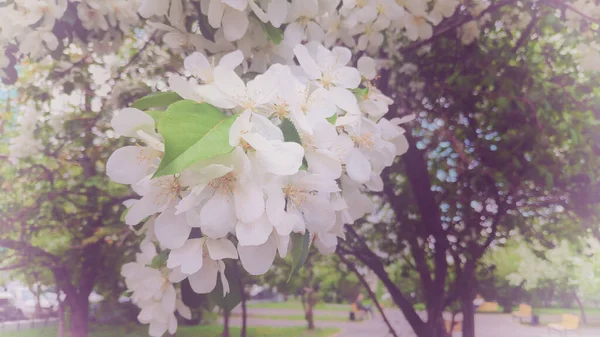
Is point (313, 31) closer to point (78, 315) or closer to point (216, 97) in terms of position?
point (216, 97)

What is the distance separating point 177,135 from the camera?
332 millimetres

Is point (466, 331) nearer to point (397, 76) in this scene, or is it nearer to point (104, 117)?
point (397, 76)

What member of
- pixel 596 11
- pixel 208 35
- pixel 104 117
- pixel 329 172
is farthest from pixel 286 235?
pixel 596 11

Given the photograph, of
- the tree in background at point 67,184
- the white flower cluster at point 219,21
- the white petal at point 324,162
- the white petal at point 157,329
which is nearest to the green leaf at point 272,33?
the white flower cluster at point 219,21

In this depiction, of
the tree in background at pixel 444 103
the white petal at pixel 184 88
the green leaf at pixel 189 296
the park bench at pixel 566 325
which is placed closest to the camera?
the white petal at pixel 184 88

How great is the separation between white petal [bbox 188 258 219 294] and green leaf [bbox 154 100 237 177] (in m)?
0.19

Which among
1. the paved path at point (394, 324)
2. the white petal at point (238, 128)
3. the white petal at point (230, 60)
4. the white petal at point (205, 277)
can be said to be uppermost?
the white petal at point (230, 60)

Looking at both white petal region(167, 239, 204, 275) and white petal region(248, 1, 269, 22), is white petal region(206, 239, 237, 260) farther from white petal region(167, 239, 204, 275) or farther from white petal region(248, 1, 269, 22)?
white petal region(248, 1, 269, 22)

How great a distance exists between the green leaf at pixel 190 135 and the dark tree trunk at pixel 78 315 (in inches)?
32.9

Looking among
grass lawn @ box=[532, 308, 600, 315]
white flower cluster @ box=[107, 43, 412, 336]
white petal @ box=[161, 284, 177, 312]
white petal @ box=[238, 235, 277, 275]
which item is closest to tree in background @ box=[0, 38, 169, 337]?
white petal @ box=[161, 284, 177, 312]

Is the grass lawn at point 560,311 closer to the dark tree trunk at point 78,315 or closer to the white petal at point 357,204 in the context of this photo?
the white petal at point 357,204

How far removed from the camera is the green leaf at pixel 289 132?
404 mm

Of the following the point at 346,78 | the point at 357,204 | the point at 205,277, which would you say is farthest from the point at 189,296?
the point at 346,78

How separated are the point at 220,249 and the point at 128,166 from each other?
0.42 ft
